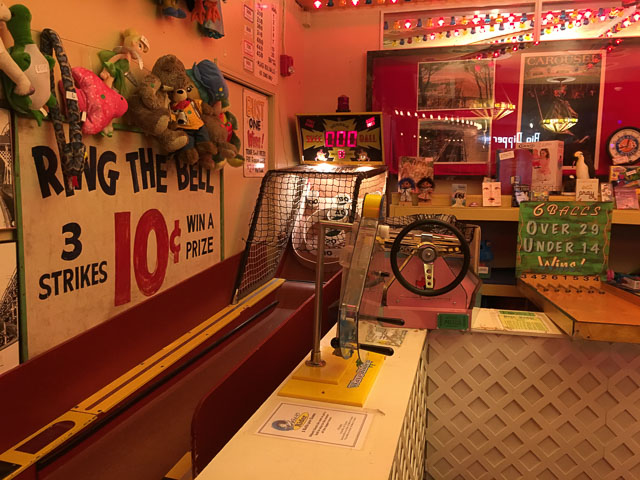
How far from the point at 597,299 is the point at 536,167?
1.90 metres

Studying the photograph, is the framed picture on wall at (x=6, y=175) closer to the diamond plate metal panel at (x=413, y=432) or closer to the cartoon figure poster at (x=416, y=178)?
the diamond plate metal panel at (x=413, y=432)

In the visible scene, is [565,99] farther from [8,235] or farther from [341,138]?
[8,235]

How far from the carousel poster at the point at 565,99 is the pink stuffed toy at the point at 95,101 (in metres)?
3.26

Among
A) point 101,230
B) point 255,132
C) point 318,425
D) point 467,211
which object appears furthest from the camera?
point 467,211

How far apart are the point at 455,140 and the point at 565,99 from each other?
0.89 meters

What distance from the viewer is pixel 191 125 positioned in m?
2.31

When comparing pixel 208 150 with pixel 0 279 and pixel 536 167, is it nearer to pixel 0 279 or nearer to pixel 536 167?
pixel 0 279

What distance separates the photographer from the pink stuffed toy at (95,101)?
1.74 m

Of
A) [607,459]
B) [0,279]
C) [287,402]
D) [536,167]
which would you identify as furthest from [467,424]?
[536,167]

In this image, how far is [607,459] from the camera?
175cm

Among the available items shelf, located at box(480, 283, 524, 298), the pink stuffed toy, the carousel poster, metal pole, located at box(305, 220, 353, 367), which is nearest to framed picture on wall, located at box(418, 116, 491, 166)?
the carousel poster

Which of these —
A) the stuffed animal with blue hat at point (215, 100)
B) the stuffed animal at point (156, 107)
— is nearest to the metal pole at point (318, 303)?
the stuffed animal at point (156, 107)

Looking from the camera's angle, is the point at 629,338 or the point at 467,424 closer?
the point at 629,338

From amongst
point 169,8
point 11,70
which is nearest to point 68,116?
point 11,70
